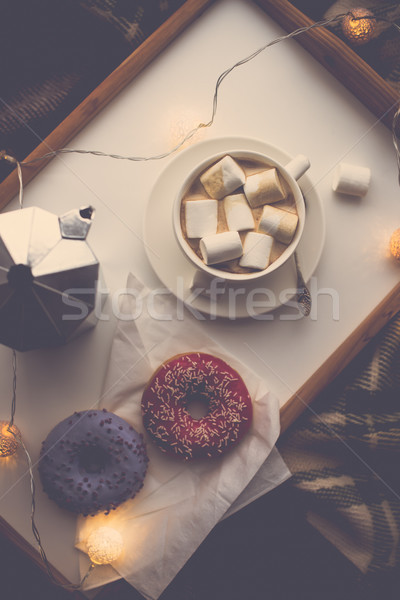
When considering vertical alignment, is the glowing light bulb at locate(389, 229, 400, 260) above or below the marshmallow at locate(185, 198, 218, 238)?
above

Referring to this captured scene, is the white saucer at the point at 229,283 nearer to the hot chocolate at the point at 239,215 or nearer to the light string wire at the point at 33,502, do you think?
the hot chocolate at the point at 239,215

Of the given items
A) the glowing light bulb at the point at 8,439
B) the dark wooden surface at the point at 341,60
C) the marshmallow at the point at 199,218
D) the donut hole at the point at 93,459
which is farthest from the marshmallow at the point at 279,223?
the glowing light bulb at the point at 8,439

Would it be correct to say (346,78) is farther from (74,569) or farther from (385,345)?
(74,569)

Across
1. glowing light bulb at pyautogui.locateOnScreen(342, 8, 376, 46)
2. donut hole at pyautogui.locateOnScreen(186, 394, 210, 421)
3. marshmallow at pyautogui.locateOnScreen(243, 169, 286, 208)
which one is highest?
glowing light bulb at pyautogui.locateOnScreen(342, 8, 376, 46)

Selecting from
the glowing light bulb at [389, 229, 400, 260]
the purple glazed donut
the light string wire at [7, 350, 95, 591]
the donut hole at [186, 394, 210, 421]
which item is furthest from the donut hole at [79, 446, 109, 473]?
the glowing light bulb at [389, 229, 400, 260]

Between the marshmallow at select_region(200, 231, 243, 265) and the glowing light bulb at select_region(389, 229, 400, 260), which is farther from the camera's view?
the glowing light bulb at select_region(389, 229, 400, 260)

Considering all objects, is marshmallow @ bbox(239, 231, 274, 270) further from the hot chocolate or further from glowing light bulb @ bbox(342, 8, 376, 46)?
glowing light bulb @ bbox(342, 8, 376, 46)

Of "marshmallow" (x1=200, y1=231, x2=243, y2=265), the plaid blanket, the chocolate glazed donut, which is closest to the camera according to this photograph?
"marshmallow" (x1=200, y1=231, x2=243, y2=265)

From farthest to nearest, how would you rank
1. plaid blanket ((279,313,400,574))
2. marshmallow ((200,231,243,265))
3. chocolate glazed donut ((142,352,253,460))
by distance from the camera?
1. plaid blanket ((279,313,400,574))
2. chocolate glazed donut ((142,352,253,460))
3. marshmallow ((200,231,243,265))

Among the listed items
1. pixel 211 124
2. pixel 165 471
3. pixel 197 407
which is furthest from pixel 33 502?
pixel 211 124
